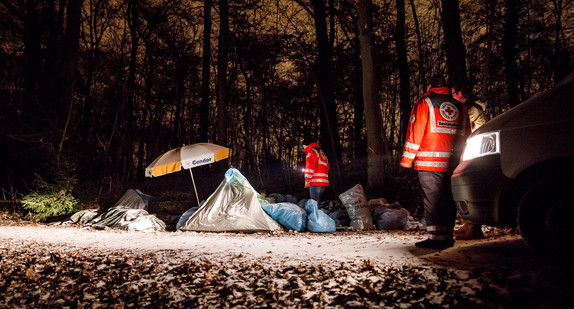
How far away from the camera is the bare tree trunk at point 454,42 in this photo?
8.24m

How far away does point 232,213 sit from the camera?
718cm

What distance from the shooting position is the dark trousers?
11.9ft

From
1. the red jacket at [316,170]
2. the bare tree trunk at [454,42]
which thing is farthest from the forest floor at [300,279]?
the bare tree trunk at [454,42]

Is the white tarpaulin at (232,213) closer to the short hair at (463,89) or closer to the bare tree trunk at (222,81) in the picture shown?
the short hair at (463,89)

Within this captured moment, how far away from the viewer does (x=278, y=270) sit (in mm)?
3178

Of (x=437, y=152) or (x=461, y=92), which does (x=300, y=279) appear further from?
(x=461, y=92)

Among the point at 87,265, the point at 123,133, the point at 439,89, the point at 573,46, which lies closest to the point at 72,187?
the point at 87,265

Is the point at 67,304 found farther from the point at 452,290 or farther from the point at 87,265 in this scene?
the point at 452,290

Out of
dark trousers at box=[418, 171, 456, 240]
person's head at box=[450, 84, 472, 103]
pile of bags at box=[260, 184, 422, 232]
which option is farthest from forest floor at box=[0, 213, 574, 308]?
pile of bags at box=[260, 184, 422, 232]

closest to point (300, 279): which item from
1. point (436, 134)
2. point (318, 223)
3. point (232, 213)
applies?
point (436, 134)

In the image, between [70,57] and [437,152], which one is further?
[70,57]

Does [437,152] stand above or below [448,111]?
below

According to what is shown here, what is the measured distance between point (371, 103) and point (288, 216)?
424cm

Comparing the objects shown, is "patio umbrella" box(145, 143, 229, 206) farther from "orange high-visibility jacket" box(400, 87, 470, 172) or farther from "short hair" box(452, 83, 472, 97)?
"short hair" box(452, 83, 472, 97)
